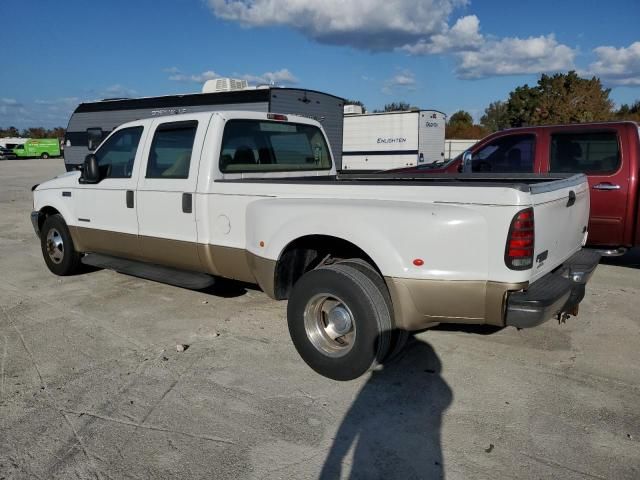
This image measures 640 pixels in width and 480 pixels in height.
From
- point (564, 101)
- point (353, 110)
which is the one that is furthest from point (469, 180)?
point (564, 101)

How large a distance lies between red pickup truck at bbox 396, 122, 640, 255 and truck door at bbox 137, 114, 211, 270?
4063 millimetres

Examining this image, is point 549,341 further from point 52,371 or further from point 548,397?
point 52,371

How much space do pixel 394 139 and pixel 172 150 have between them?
673 inches

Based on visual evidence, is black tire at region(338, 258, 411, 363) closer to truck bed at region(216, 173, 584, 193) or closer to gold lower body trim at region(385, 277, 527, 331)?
gold lower body trim at region(385, 277, 527, 331)

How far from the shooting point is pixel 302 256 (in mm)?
4203

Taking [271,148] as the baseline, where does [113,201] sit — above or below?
below

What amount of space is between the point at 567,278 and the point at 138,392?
305cm

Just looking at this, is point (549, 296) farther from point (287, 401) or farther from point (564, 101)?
point (564, 101)

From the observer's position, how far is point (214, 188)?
14.4 ft

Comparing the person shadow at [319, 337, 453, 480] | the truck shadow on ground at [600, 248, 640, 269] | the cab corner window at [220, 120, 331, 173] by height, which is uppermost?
the cab corner window at [220, 120, 331, 173]

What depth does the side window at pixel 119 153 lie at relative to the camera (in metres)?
5.32

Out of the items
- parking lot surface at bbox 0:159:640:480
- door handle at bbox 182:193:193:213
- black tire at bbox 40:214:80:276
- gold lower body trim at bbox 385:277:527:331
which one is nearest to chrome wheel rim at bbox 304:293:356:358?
parking lot surface at bbox 0:159:640:480

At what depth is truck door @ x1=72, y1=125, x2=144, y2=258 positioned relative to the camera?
525 centimetres

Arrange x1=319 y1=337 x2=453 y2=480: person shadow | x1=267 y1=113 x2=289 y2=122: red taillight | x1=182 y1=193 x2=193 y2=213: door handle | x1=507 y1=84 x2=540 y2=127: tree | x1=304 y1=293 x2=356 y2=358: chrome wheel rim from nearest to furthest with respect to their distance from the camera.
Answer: x1=319 y1=337 x2=453 y2=480: person shadow
x1=304 y1=293 x2=356 y2=358: chrome wheel rim
x1=182 y1=193 x2=193 y2=213: door handle
x1=267 y1=113 x2=289 y2=122: red taillight
x1=507 y1=84 x2=540 y2=127: tree
